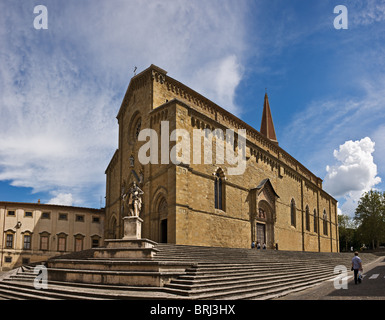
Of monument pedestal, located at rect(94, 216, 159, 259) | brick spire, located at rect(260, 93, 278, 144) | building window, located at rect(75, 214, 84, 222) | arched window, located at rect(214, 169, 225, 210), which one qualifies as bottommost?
monument pedestal, located at rect(94, 216, 159, 259)

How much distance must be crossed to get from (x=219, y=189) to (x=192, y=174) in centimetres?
353

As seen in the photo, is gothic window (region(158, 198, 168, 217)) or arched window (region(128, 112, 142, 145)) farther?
arched window (region(128, 112, 142, 145))

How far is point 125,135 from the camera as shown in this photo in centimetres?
3138

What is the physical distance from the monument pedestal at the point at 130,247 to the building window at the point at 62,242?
793 inches

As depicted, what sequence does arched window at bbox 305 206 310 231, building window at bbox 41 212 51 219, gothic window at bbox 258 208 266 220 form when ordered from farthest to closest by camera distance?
arched window at bbox 305 206 310 231 → building window at bbox 41 212 51 219 → gothic window at bbox 258 208 266 220

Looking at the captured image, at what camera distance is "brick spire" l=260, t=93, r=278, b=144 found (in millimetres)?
51875

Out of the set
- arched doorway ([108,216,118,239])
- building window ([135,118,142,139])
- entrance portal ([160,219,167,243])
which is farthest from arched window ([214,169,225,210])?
arched doorway ([108,216,118,239])

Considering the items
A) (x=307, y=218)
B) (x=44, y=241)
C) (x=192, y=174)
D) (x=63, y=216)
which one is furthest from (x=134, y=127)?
(x=307, y=218)

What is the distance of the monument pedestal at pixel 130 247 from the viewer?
14594 mm

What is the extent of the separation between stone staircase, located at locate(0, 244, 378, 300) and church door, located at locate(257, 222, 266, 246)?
1172 cm

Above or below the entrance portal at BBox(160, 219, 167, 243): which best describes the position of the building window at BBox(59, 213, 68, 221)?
above

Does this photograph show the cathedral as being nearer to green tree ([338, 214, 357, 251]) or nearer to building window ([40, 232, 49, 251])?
building window ([40, 232, 49, 251])
